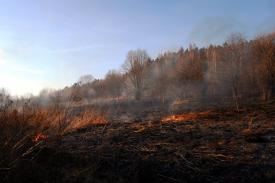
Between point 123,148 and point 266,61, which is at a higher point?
point 266,61

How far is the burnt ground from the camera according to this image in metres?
5.07

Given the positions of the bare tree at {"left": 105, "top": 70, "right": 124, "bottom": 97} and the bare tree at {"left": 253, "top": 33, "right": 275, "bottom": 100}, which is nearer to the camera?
the bare tree at {"left": 253, "top": 33, "right": 275, "bottom": 100}

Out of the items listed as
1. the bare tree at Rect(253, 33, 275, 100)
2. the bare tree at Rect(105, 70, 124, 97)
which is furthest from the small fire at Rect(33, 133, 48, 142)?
the bare tree at Rect(105, 70, 124, 97)

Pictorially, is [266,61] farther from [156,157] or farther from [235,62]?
[156,157]

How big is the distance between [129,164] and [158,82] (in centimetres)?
5709

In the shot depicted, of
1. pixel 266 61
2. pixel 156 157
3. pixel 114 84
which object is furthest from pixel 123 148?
pixel 114 84

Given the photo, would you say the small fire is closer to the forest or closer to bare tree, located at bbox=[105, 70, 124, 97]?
the forest

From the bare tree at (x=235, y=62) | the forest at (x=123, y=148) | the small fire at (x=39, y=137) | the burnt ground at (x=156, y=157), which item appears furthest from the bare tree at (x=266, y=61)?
the small fire at (x=39, y=137)

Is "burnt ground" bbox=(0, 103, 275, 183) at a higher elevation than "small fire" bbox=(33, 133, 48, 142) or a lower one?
lower

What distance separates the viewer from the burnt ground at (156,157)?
5070mm

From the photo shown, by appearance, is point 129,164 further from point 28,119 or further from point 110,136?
point 110,136

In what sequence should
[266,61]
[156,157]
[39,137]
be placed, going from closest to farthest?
[156,157] → [39,137] → [266,61]

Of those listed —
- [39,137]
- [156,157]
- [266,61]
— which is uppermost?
[266,61]

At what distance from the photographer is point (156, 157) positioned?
597 cm
